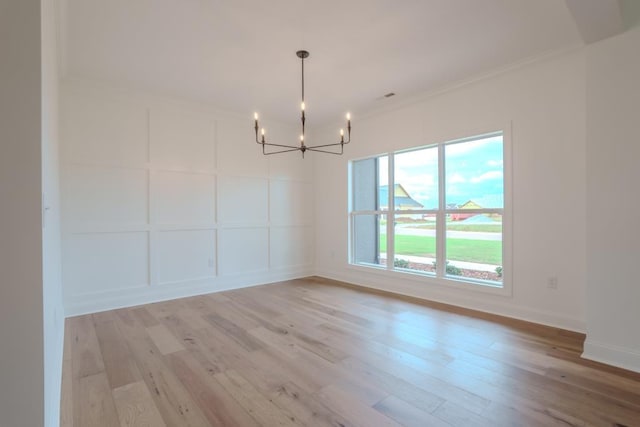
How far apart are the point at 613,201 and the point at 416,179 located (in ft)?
7.36

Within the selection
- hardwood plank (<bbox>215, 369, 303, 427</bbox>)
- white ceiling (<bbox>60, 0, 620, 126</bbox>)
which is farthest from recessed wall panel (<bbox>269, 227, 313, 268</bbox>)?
hardwood plank (<bbox>215, 369, 303, 427</bbox>)

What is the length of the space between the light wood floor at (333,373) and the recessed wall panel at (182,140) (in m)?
1.98

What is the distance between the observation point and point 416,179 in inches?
172

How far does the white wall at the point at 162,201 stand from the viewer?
3.55 meters

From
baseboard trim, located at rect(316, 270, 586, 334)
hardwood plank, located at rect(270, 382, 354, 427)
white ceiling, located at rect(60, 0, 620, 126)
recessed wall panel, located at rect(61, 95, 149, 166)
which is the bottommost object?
hardwood plank, located at rect(270, 382, 354, 427)

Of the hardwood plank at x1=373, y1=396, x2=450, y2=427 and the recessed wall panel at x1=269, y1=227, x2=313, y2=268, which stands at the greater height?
the recessed wall panel at x1=269, y1=227, x2=313, y2=268

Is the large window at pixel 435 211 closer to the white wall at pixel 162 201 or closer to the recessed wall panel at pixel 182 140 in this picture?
the white wall at pixel 162 201

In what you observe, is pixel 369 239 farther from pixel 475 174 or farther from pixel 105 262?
pixel 105 262

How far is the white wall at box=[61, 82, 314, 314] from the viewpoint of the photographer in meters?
3.55

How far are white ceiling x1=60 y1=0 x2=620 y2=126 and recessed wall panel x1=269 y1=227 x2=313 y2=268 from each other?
2385 millimetres

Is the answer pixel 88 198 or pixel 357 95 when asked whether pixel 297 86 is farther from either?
pixel 88 198

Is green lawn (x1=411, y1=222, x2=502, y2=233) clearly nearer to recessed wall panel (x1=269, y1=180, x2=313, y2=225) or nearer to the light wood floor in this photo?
the light wood floor

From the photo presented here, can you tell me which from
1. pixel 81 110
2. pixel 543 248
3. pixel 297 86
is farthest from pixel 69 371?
pixel 543 248

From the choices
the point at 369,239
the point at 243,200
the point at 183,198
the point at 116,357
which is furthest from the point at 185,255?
the point at 369,239
